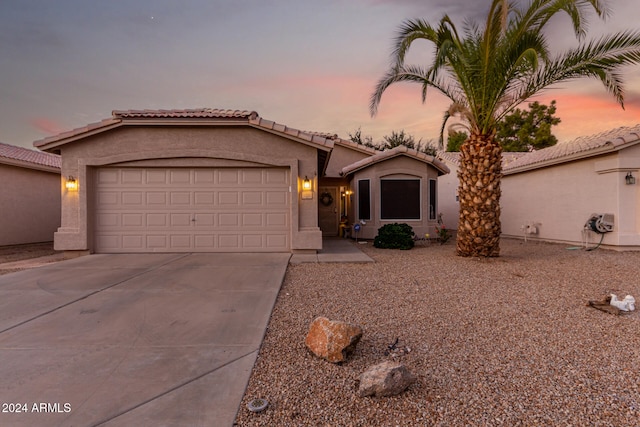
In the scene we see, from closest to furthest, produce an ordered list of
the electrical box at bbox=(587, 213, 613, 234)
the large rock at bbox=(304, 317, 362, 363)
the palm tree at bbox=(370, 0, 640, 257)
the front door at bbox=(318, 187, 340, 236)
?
the large rock at bbox=(304, 317, 362, 363) < the palm tree at bbox=(370, 0, 640, 257) < the electrical box at bbox=(587, 213, 613, 234) < the front door at bbox=(318, 187, 340, 236)

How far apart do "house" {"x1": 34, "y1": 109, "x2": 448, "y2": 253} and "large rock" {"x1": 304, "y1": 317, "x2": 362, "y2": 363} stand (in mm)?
6000

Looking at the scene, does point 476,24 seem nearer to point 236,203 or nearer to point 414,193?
point 414,193

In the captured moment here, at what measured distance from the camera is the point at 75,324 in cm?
403

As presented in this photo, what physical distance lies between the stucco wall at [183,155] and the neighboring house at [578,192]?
885cm

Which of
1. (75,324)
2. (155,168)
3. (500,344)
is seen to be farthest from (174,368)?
(155,168)

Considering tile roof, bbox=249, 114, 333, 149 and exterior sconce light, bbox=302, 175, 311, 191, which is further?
exterior sconce light, bbox=302, 175, 311, 191

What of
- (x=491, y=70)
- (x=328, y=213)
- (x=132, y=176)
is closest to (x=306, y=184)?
(x=132, y=176)

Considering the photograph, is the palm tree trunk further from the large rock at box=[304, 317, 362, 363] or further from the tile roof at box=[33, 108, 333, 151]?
the large rock at box=[304, 317, 362, 363]

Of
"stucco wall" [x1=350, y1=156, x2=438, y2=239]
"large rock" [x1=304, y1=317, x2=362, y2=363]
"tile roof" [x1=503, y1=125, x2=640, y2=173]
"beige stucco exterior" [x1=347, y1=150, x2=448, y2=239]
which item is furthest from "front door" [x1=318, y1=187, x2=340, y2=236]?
"large rock" [x1=304, y1=317, x2=362, y2=363]

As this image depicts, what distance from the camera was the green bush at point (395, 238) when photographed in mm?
10946

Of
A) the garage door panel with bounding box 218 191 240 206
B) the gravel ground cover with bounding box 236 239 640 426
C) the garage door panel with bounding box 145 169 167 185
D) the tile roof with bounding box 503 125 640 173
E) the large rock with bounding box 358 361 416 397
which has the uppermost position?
the tile roof with bounding box 503 125 640 173

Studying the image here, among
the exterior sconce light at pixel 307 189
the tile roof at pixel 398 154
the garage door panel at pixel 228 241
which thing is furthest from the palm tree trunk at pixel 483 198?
the garage door panel at pixel 228 241

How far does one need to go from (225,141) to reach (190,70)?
19.3 feet

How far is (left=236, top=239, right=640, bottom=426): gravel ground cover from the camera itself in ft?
7.68
